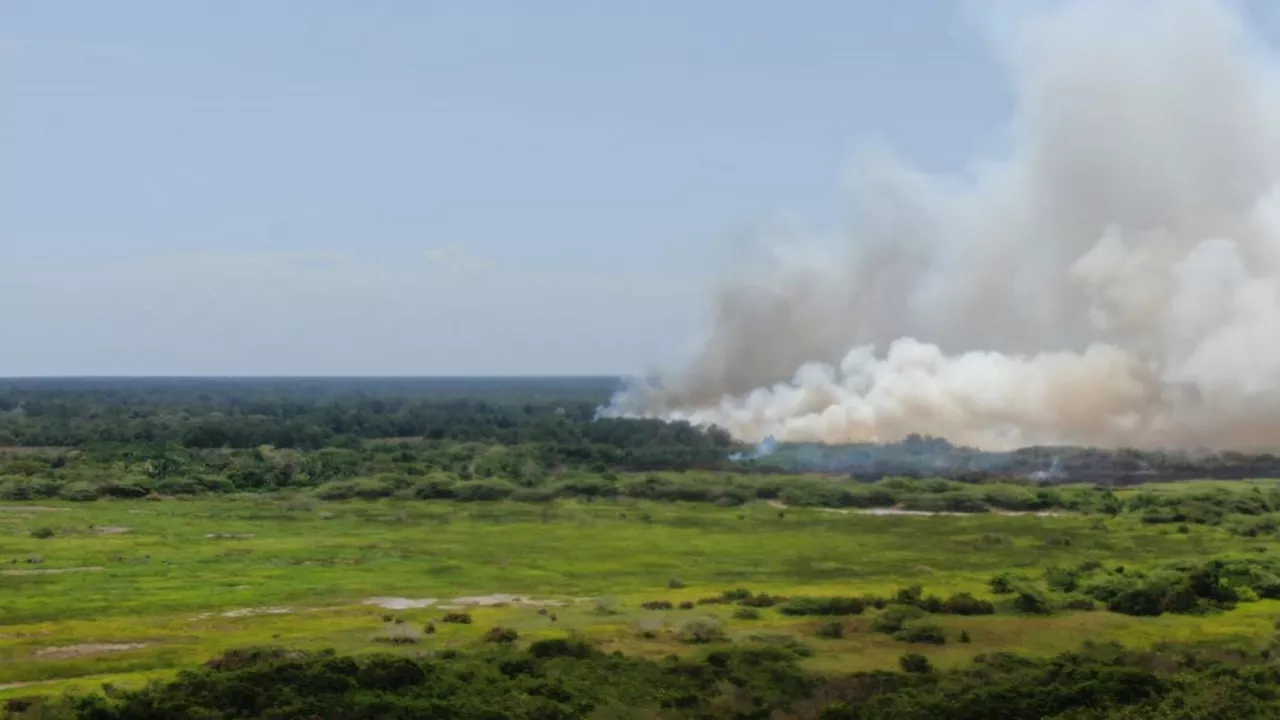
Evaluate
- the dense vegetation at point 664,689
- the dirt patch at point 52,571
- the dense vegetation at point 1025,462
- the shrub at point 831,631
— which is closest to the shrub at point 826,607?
the shrub at point 831,631

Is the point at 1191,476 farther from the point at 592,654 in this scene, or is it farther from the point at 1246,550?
the point at 592,654

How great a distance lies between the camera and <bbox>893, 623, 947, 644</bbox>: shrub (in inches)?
2190

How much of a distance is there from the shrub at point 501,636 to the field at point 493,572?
2.08ft

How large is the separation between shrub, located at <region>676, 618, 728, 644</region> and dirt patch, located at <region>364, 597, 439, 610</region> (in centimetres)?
1341

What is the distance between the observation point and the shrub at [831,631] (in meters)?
56.2

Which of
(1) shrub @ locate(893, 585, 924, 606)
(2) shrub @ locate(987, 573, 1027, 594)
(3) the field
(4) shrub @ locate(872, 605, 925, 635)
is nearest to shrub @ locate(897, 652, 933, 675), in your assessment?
(3) the field

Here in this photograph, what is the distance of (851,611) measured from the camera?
201 ft

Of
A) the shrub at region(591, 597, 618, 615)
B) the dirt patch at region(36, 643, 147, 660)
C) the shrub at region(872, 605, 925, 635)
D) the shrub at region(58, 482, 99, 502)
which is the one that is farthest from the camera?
the shrub at region(58, 482, 99, 502)

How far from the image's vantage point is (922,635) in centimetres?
5588

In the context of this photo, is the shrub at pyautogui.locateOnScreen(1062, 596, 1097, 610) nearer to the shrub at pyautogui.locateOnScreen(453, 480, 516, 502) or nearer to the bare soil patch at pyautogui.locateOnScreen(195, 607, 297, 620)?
the bare soil patch at pyautogui.locateOnScreen(195, 607, 297, 620)

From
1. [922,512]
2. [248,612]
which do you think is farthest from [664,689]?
[922,512]

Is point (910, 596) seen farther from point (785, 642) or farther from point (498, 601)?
point (498, 601)

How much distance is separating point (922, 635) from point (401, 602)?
911 inches

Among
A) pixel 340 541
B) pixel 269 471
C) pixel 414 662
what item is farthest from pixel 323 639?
pixel 269 471
